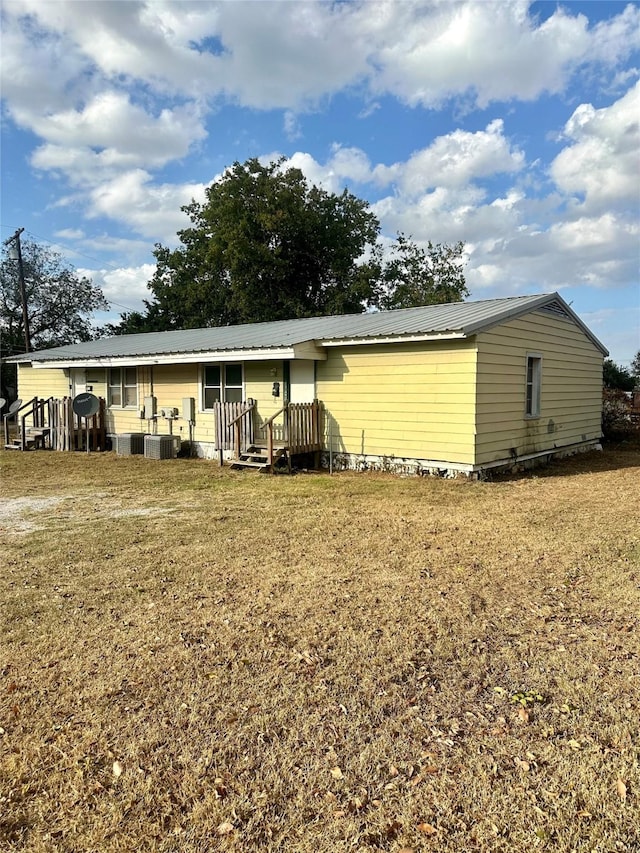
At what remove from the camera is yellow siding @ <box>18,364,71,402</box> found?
18.0 meters

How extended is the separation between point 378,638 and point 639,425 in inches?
669

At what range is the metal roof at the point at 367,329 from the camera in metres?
9.91

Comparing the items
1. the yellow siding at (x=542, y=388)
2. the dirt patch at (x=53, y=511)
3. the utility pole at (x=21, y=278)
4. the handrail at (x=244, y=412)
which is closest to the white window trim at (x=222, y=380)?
the handrail at (x=244, y=412)

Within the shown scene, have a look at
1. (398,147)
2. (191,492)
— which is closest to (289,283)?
(398,147)

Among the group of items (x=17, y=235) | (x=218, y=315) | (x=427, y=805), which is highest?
(x=17, y=235)

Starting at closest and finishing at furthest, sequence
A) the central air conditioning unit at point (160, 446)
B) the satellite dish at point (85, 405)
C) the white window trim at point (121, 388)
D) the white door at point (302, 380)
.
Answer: the white door at point (302, 380) → the central air conditioning unit at point (160, 446) → the satellite dish at point (85, 405) → the white window trim at point (121, 388)

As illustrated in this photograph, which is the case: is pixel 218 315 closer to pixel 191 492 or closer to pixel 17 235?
pixel 17 235

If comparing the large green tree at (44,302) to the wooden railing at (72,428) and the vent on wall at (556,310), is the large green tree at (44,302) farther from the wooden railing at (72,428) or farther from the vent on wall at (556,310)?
the vent on wall at (556,310)

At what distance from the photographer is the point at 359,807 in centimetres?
217

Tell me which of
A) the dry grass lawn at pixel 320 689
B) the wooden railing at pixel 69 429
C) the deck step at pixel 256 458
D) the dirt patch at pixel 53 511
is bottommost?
the dry grass lawn at pixel 320 689

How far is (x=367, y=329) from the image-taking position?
1141 cm

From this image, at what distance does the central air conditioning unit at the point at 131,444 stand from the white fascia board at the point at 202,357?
1894mm

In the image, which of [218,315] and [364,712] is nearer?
[364,712]

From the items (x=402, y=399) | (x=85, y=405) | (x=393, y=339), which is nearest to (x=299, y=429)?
(x=402, y=399)
